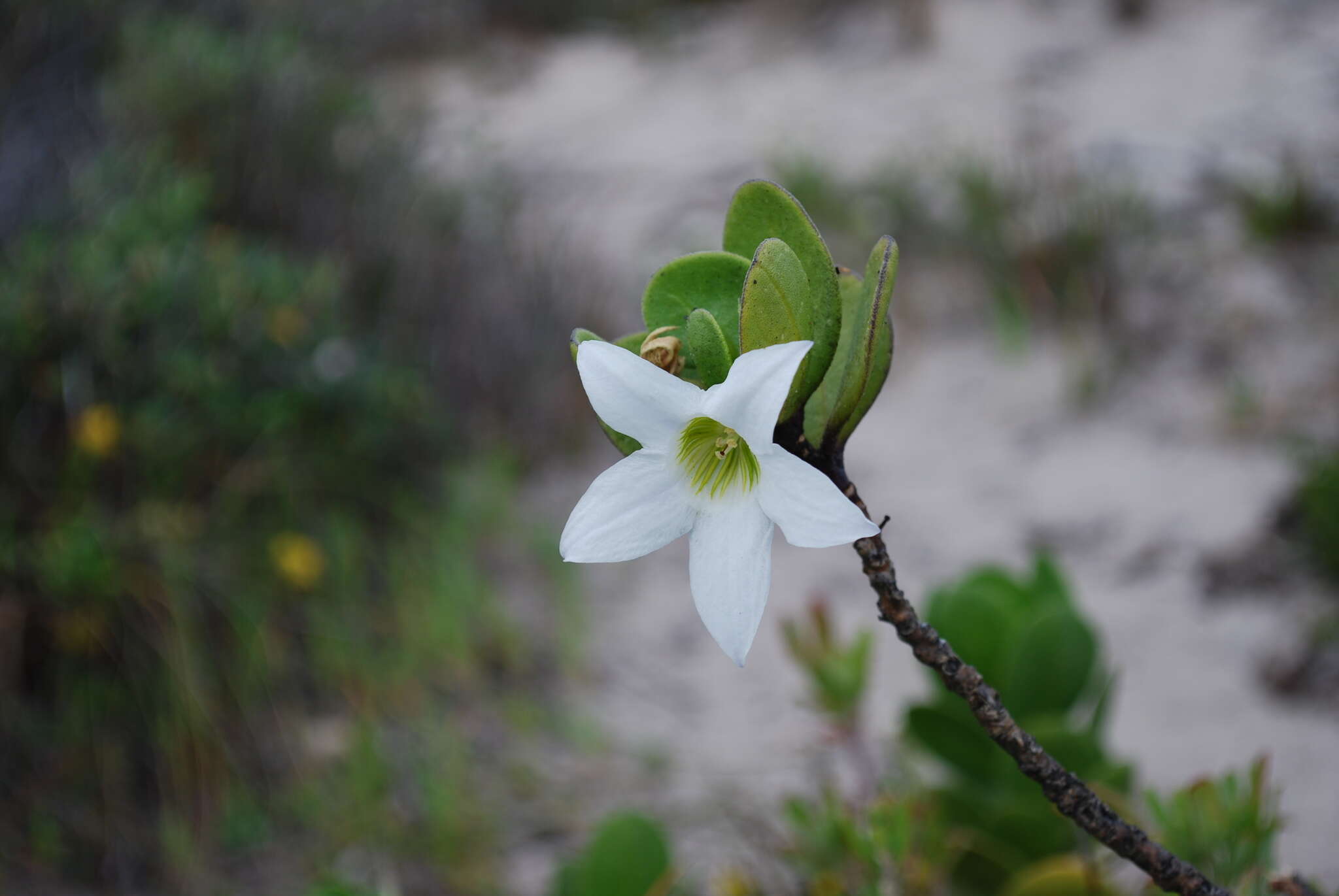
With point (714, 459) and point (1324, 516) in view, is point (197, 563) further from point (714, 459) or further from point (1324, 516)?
point (1324, 516)

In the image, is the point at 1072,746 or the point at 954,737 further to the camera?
the point at 954,737

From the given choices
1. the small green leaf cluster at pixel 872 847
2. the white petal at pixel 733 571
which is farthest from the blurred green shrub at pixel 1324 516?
the white petal at pixel 733 571

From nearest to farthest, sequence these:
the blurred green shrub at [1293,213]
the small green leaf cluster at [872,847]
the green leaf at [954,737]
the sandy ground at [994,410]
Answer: the small green leaf cluster at [872,847] → the green leaf at [954,737] → the sandy ground at [994,410] → the blurred green shrub at [1293,213]

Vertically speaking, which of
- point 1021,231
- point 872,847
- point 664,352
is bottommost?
point 872,847

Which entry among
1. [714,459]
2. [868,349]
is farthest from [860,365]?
[714,459]

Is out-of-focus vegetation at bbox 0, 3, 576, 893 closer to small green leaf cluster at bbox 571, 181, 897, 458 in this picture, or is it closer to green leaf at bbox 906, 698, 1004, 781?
green leaf at bbox 906, 698, 1004, 781

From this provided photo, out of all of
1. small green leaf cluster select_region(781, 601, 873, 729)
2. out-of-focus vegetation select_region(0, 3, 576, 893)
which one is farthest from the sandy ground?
out-of-focus vegetation select_region(0, 3, 576, 893)

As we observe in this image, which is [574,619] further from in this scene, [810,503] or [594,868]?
[810,503]

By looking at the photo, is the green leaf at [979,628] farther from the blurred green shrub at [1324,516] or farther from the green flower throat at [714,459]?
the blurred green shrub at [1324,516]
